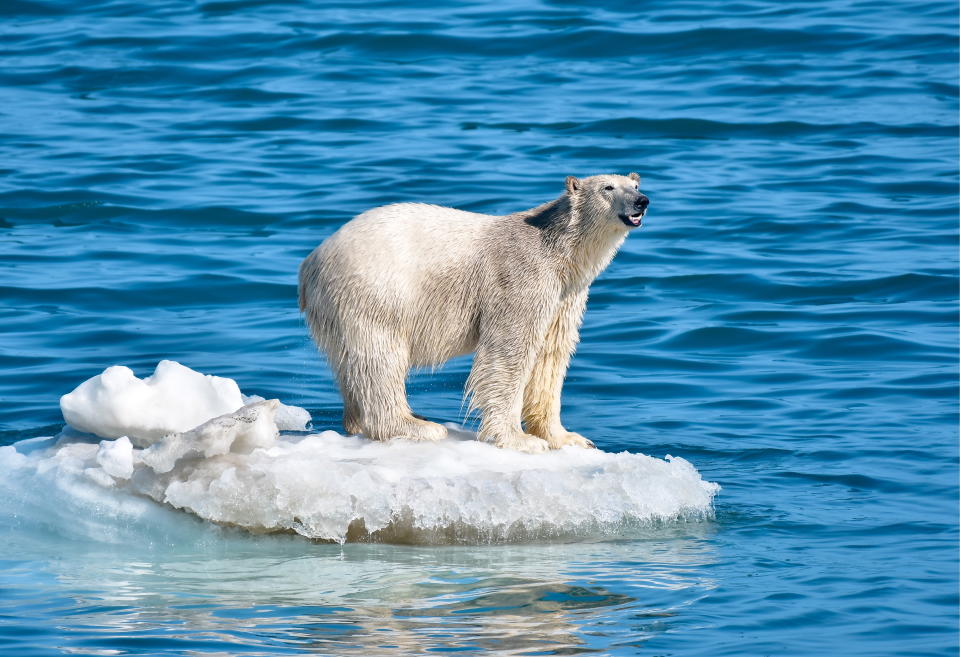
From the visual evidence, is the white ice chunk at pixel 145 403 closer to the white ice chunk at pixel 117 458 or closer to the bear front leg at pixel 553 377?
the white ice chunk at pixel 117 458

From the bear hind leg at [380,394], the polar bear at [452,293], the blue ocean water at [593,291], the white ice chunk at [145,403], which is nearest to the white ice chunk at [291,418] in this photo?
the blue ocean water at [593,291]

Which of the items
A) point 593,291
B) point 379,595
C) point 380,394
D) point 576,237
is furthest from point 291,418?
point 593,291

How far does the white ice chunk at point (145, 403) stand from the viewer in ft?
28.3

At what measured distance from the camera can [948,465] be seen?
10.0 m

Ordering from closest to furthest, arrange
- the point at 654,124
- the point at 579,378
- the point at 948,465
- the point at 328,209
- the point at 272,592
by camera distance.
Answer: the point at 272,592
the point at 948,465
the point at 579,378
the point at 328,209
the point at 654,124

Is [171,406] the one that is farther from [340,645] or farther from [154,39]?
[154,39]

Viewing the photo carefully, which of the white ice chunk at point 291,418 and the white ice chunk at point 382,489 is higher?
the white ice chunk at point 382,489

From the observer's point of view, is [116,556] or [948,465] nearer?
[116,556]

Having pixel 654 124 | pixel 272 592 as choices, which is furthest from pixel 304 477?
pixel 654 124

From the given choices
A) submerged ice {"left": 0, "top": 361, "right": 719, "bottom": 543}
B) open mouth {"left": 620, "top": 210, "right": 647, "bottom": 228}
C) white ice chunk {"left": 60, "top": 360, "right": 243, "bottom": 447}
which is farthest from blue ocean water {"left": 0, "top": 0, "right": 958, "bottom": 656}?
open mouth {"left": 620, "top": 210, "right": 647, "bottom": 228}

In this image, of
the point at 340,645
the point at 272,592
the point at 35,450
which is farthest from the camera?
the point at 35,450

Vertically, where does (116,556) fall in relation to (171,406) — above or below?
below

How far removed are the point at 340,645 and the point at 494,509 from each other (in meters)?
1.72

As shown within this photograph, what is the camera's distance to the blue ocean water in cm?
758
